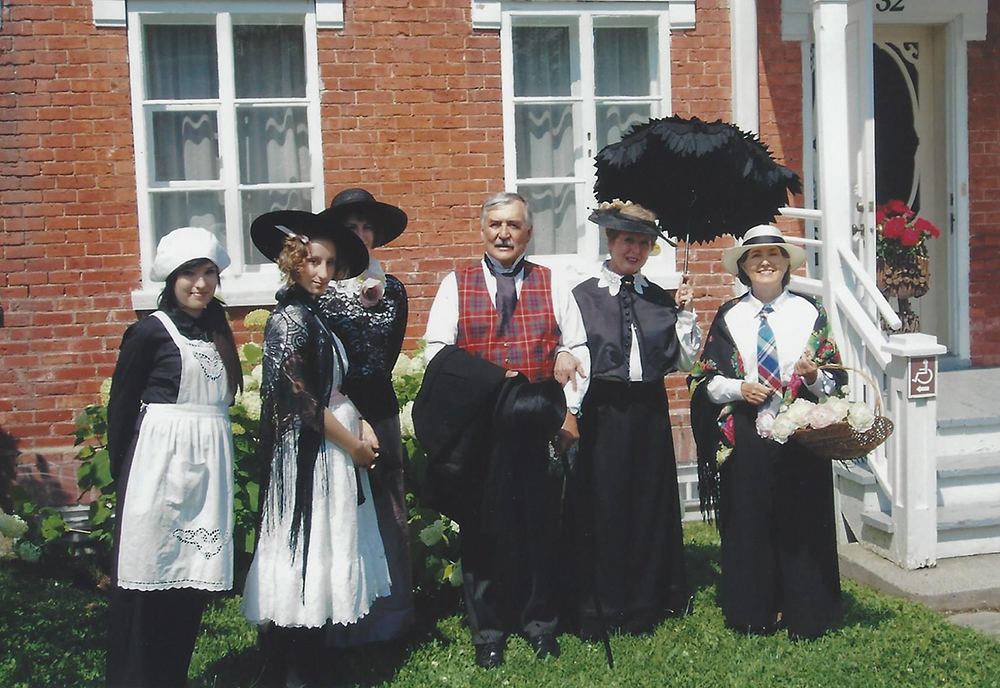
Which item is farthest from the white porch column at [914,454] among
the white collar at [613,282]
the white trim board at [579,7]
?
the white trim board at [579,7]

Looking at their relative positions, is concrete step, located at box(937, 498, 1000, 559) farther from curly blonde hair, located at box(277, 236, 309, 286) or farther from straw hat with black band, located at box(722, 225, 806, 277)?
curly blonde hair, located at box(277, 236, 309, 286)

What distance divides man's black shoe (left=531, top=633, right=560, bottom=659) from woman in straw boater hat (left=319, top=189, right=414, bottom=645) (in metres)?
0.54

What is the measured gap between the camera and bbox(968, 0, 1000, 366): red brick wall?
788 cm

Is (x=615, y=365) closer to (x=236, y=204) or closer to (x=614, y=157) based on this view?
(x=614, y=157)

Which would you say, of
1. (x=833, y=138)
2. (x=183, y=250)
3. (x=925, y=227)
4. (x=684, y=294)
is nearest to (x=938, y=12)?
(x=925, y=227)

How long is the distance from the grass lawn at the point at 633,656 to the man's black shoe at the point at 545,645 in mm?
44

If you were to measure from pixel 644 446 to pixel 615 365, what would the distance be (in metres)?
0.41

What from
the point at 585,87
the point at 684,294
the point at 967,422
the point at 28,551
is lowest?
the point at 28,551

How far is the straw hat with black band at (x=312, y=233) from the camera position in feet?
13.8

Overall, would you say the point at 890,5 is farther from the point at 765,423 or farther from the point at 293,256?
the point at 293,256

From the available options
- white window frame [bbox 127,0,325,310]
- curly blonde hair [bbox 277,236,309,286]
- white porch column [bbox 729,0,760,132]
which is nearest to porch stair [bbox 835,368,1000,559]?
white porch column [bbox 729,0,760,132]

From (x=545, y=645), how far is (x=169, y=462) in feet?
5.73

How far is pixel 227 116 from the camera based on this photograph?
7.09m

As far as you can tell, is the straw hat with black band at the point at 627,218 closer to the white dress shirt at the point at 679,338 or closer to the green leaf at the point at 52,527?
the white dress shirt at the point at 679,338
